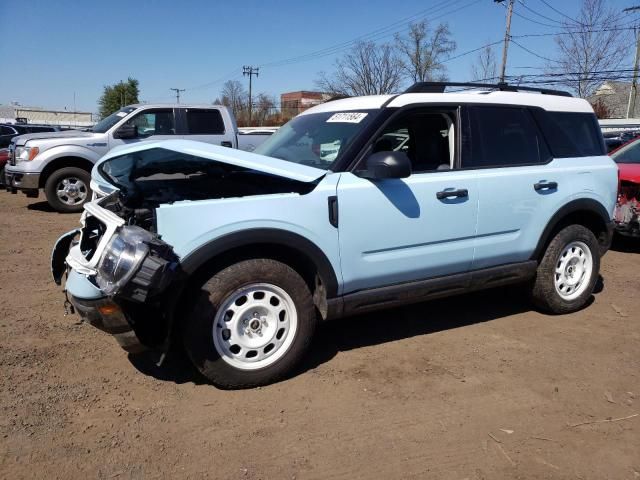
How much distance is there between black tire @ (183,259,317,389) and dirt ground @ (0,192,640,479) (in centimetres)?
12

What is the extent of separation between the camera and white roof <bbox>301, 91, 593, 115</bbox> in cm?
394

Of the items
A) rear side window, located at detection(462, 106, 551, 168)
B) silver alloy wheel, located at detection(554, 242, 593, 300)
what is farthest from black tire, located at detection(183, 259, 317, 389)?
silver alloy wheel, located at detection(554, 242, 593, 300)

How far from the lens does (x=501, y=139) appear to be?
14.0 ft

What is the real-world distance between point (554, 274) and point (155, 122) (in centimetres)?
782

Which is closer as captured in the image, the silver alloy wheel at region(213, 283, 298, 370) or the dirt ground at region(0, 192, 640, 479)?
the dirt ground at region(0, 192, 640, 479)

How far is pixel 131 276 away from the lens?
9.12 ft

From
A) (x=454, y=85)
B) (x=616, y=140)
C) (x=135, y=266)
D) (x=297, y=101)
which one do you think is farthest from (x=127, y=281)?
(x=297, y=101)

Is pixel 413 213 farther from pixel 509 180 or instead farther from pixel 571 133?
pixel 571 133

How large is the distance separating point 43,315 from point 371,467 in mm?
3280

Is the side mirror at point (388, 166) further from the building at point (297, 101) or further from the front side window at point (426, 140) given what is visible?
the building at point (297, 101)

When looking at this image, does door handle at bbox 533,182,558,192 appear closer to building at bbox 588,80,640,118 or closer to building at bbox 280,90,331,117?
building at bbox 280,90,331,117

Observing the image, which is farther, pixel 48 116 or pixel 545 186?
pixel 48 116

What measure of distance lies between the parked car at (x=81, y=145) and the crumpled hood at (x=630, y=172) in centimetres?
648

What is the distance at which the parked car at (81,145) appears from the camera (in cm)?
961
